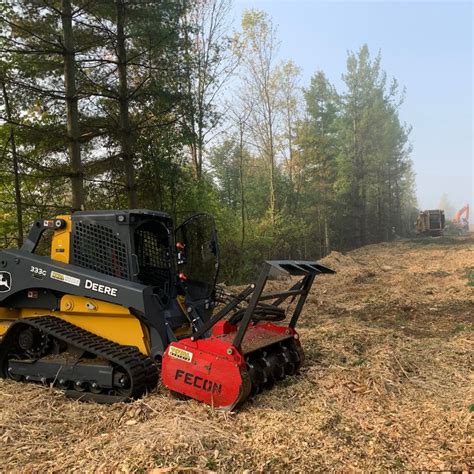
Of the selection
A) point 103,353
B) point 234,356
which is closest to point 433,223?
point 234,356

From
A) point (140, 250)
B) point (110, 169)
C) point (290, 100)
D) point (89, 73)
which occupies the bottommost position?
point (140, 250)

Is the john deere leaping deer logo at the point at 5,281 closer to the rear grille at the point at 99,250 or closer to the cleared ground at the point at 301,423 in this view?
the rear grille at the point at 99,250

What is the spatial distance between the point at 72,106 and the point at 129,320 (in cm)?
→ 626

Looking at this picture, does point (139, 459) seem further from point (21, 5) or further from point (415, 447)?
point (21, 5)

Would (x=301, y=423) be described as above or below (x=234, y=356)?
below

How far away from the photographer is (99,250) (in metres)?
4.97

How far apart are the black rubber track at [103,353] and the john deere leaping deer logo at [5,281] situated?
0.52 meters

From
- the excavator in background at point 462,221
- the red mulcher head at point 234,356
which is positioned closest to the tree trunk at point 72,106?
the red mulcher head at point 234,356

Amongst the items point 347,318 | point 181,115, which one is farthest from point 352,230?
point 347,318

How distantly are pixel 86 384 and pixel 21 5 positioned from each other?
776 centimetres

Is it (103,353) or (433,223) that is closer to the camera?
(103,353)

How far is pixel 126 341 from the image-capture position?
4688 mm

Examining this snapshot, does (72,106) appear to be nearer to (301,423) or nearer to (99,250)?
(99,250)

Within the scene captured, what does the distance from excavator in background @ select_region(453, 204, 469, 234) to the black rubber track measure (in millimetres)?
47187
